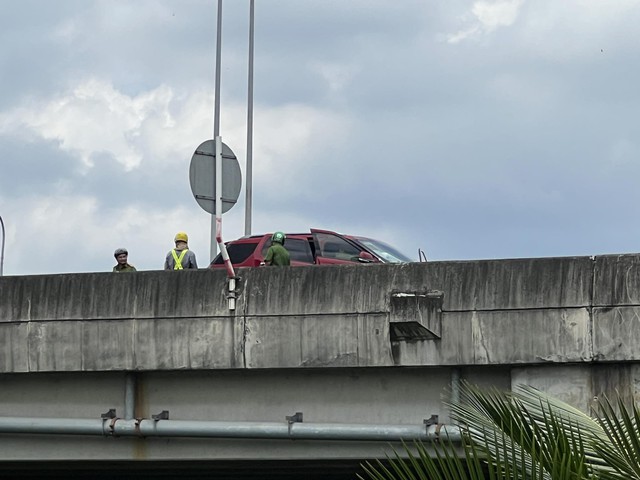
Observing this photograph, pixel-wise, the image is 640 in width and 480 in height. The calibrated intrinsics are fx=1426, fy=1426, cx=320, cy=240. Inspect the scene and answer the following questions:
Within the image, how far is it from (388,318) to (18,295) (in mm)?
3733

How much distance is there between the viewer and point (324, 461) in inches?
540

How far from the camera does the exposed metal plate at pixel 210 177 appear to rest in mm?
15617

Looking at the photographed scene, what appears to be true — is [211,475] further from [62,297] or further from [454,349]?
[454,349]

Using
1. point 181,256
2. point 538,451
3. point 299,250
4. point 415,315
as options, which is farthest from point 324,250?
point 538,451

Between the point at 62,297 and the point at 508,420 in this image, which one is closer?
the point at 508,420

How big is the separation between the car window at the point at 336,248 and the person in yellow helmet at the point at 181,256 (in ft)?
11.1

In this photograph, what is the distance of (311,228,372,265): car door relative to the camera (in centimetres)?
2169

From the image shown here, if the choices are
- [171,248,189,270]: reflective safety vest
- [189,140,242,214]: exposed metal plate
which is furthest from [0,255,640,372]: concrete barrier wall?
[171,248,189,270]: reflective safety vest

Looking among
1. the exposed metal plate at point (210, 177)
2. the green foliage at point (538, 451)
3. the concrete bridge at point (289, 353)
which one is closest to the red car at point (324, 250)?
the exposed metal plate at point (210, 177)

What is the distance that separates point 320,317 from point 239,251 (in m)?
10.4

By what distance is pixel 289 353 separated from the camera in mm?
13250

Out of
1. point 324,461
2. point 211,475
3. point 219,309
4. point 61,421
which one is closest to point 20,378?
point 61,421

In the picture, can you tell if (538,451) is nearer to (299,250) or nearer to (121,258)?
(121,258)

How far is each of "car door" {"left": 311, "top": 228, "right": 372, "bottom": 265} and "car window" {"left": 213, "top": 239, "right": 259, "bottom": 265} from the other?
1.44 m
